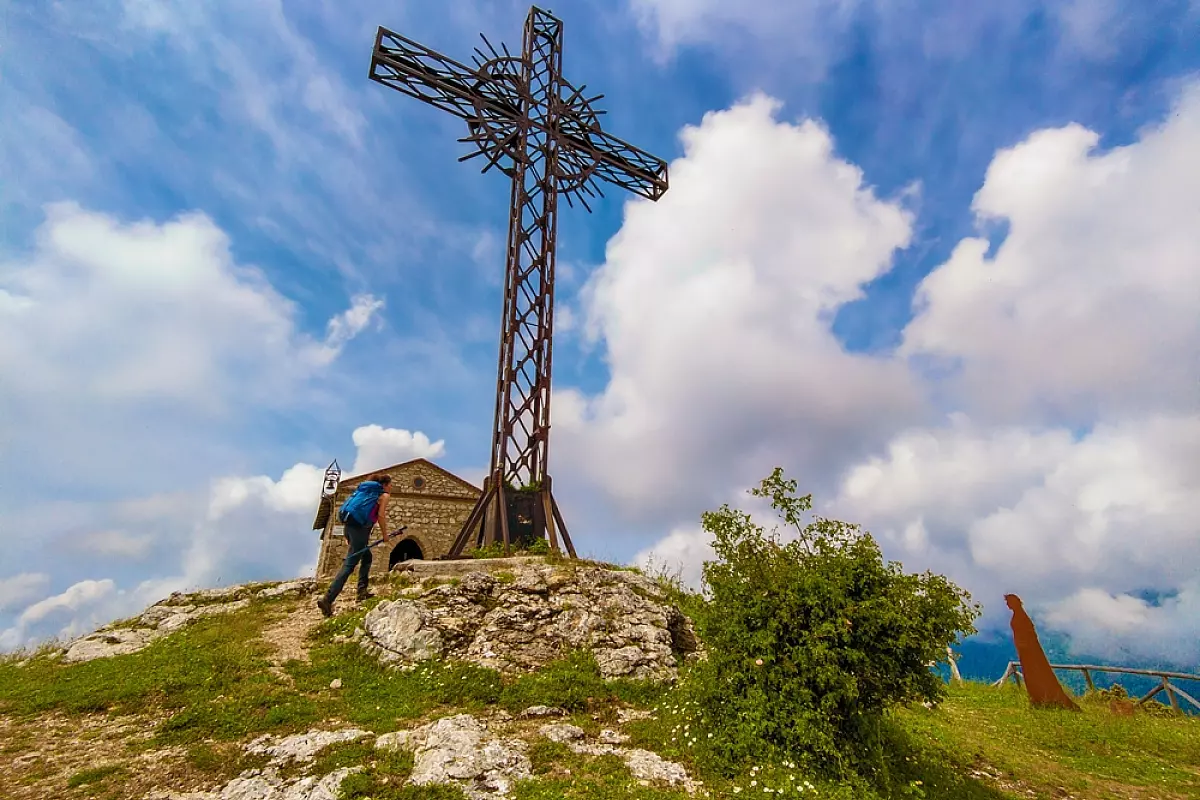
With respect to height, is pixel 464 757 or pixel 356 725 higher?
pixel 356 725

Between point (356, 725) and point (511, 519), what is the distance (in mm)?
5652

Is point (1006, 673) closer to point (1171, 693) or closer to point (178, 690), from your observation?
point (1171, 693)

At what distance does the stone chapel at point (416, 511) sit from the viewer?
67.5 ft

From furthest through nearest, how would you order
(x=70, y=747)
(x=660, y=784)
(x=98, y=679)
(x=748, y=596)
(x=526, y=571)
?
(x=526, y=571)
(x=98, y=679)
(x=748, y=596)
(x=70, y=747)
(x=660, y=784)

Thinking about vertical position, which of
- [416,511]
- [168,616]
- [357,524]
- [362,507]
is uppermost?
[416,511]

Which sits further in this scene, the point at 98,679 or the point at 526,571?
the point at 526,571

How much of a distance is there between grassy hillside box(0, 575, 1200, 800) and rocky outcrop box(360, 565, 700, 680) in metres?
0.36

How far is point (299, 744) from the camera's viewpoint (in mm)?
5402

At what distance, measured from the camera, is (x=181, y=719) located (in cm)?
594

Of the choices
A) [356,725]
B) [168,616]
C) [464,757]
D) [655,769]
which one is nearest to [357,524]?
[356,725]

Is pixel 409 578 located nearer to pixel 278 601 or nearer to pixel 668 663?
pixel 278 601

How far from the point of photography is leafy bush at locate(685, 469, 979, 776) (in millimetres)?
5660

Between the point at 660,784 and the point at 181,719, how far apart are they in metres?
4.90

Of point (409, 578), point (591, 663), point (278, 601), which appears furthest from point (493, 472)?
point (591, 663)
